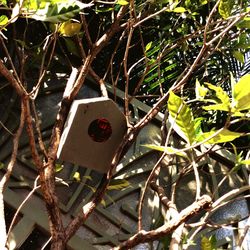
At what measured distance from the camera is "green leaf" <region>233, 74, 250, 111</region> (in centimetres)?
105

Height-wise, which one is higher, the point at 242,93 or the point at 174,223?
the point at 242,93

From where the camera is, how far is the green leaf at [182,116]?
3.99ft

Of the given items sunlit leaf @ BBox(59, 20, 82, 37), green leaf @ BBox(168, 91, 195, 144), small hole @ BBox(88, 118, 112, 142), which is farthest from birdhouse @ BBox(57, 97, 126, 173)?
green leaf @ BBox(168, 91, 195, 144)

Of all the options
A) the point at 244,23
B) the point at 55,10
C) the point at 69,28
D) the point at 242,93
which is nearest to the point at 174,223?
→ the point at 242,93

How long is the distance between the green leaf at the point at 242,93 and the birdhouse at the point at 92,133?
62cm

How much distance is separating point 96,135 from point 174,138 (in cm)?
90

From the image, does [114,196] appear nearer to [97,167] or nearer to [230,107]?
[97,167]

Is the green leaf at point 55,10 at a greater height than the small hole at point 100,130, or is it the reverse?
the green leaf at point 55,10

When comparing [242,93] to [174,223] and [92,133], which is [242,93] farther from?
[92,133]

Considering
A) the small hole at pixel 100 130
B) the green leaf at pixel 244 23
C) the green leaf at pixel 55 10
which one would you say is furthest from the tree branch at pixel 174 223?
the green leaf at pixel 244 23

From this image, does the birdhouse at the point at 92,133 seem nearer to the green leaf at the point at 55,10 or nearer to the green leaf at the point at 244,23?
the green leaf at the point at 55,10

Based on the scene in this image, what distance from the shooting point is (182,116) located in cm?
122

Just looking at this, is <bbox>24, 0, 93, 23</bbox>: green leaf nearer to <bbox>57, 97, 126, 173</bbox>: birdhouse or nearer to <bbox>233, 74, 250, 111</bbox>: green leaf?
<bbox>233, 74, 250, 111</bbox>: green leaf

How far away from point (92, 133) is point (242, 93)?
27.9 inches
